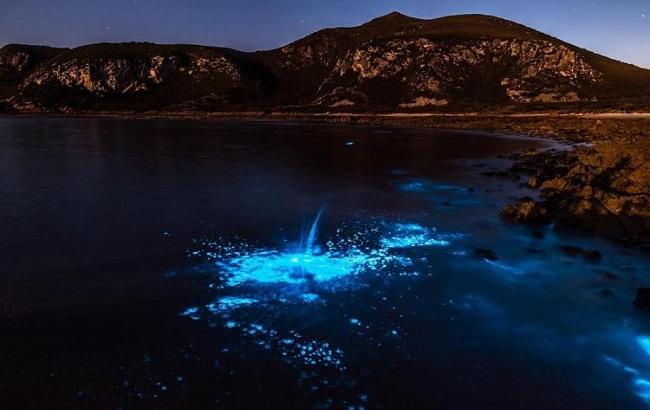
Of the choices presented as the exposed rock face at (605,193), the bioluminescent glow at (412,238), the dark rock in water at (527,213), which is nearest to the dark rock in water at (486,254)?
the bioluminescent glow at (412,238)

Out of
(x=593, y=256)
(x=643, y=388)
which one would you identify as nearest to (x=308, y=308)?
(x=643, y=388)

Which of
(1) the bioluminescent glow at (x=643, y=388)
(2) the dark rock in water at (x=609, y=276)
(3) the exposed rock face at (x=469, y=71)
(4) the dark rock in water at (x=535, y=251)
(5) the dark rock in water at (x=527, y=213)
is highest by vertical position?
(3) the exposed rock face at (x=469, y=71)

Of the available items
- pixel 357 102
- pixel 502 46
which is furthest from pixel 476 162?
pixel 502 46

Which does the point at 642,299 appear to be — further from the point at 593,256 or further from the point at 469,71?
the point at 469,71

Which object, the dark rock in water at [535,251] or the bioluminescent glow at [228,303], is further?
the dark rock in water at [535,251]

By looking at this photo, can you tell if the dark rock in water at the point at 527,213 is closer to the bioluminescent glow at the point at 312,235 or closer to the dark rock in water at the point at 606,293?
the dark rock in water at the point at 606,293

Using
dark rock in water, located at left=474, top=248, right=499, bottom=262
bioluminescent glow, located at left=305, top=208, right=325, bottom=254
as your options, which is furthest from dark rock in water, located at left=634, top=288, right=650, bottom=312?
bioluminescent glow, located at left=305, top=208, right=325, bottom=254
